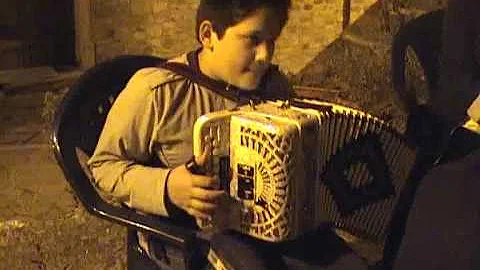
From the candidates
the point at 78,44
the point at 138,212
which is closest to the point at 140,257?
the point at 138,212

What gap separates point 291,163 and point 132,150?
0.29 meters

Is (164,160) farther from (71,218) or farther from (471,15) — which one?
(71,218)

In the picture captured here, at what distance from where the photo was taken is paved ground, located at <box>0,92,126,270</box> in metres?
2.40

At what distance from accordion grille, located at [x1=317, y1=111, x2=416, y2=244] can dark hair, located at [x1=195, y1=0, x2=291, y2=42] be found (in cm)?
19

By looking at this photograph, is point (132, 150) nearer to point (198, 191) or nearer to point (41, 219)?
point (198, 191)

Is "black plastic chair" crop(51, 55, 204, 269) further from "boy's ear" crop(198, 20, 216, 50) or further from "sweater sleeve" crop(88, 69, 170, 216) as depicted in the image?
"boy's ear" crop(198, 20, 216, 50)

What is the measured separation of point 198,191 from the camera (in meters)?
1.20

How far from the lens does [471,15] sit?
1583 mm

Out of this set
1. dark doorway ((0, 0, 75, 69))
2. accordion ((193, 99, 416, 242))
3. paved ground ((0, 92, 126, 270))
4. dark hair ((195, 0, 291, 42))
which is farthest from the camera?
dark doorway ((0, 0, 75, 69))

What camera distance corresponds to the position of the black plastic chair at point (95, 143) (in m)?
1.33

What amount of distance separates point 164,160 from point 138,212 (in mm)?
90

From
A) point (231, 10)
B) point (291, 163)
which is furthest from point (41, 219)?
point (291, 163)

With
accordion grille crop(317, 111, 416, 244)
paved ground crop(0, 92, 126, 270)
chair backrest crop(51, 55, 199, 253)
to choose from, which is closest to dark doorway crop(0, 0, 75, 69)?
paved ground crop(0, 92, 126, 270)

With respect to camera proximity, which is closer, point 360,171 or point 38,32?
point 360,171
